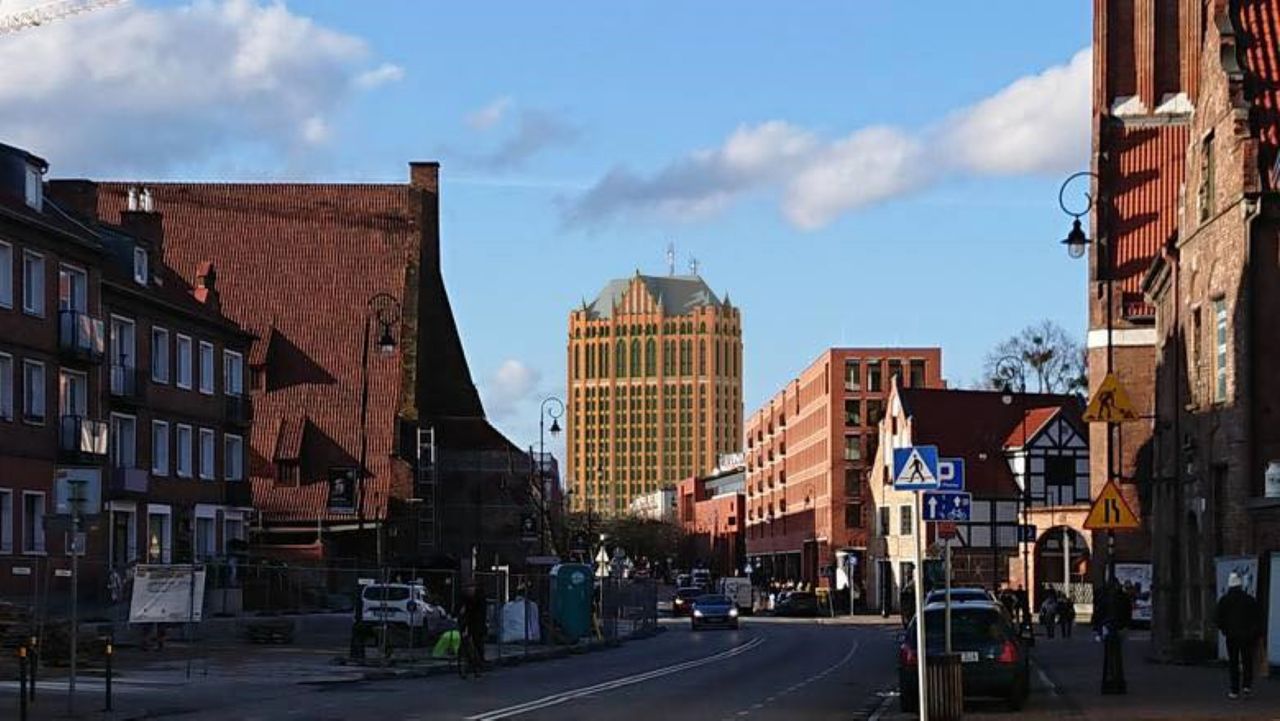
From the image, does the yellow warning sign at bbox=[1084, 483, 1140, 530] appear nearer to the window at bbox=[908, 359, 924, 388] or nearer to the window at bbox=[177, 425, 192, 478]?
the window at bbox=[177, 425, 192, 478]

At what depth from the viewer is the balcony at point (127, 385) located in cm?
6092

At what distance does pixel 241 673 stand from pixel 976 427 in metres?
76.6

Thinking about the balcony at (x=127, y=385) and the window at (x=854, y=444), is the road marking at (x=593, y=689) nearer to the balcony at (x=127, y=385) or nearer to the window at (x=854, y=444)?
the balcony at (x=127, y=385)

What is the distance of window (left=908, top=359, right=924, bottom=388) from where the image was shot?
474ft

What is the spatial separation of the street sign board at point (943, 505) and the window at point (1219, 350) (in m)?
12.9

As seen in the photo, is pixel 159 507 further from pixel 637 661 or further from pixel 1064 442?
pixel 1064 442

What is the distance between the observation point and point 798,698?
3244 cm

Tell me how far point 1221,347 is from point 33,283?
31688 mm

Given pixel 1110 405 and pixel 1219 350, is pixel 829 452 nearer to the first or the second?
pixel 1219 350

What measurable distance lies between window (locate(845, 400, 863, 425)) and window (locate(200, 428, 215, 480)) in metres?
74.5

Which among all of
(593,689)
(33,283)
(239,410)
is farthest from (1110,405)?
(239,410)

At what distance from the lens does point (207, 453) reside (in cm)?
6981

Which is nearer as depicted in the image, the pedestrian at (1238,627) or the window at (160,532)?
the pedestrian at (1238,627)

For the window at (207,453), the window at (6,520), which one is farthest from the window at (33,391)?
the window at (207,453)
